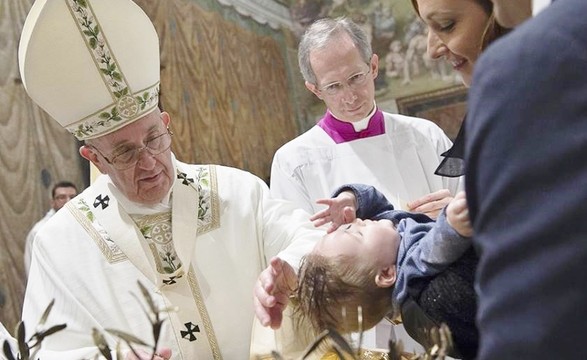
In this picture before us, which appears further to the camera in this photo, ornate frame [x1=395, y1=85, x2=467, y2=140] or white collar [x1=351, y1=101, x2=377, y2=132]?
ornate frame [x1=395, y1=85, x2=467, y2=140]

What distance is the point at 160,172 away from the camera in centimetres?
306

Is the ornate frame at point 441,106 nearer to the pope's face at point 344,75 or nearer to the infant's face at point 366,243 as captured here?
the pope's face at point 344,75

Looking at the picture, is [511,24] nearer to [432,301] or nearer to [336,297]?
[432,301]

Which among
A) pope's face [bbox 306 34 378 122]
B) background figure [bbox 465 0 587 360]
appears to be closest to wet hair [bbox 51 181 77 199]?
pope's face [bbox 306 34 378 122]

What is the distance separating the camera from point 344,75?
12.7 ft

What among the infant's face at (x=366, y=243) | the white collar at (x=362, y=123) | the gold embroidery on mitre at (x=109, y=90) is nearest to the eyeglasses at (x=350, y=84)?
the white collar at (x=362, y=123)

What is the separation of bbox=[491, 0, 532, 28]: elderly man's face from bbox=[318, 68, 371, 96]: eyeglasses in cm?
276

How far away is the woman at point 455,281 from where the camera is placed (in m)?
1.69

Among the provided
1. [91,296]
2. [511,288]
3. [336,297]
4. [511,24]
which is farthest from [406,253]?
[91,296]

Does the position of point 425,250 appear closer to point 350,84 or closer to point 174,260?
point 174,260

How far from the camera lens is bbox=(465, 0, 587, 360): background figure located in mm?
775

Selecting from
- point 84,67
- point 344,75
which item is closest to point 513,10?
point 84,67

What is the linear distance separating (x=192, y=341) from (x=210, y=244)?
0.38 m

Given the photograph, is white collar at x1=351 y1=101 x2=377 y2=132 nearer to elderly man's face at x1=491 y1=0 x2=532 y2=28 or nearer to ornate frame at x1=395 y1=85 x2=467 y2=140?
elderly man's face at x1=491 y1=0 x2=532 y2=28
